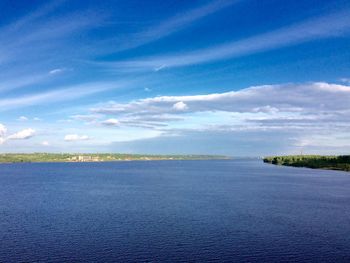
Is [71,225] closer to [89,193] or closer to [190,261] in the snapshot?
[190,261]

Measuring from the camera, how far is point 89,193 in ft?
358

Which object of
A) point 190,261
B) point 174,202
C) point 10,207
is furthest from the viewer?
point 174,202

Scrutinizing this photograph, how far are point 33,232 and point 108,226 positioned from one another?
11.7 m

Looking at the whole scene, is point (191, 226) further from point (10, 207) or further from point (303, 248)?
point (10, 207)

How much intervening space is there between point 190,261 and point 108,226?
21.6m

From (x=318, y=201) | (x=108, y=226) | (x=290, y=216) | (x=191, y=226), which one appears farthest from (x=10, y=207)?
(x=318, y=201)

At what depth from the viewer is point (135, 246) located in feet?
164

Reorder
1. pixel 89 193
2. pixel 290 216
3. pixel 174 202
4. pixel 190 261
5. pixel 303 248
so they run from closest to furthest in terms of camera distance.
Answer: pixel 190 261 < pixel 303 248 < pixel 290 216 < pixel 174 202 < pixel 89 193

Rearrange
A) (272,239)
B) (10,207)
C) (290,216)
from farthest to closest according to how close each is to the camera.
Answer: (10,207) → (290,216) → (272,239)

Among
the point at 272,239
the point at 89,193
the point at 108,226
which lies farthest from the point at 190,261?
the point at 89,193

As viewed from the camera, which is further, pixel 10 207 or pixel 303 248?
pixel 10 207

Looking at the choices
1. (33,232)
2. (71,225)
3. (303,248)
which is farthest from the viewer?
(71,225)

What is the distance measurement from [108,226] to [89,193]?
49.7 meters

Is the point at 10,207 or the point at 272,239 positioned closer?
the point at 272,239
